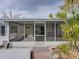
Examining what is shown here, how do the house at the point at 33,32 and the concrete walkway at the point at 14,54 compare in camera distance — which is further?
the house at the point at 33,32

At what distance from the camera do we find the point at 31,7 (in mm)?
25094

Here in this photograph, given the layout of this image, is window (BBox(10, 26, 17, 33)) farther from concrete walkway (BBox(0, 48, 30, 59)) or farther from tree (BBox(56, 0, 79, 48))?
tree (BBox(56, 0, 79, 48))

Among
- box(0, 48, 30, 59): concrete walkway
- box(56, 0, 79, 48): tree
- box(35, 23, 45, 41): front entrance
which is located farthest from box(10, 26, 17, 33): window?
box(56, 0, 79, 48): tree

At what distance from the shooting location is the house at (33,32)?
62.1ft

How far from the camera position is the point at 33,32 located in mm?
19391

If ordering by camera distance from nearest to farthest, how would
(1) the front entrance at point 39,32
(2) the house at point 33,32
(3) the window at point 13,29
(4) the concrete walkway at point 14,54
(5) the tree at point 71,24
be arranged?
(5) the tree at point 71,24
(4) the concrete walkway at point 14,54
(2) the house at point 33,32
(1) the front entrance at point 39,32
(3) the window at point 13,29

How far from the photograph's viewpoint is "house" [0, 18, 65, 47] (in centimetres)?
1892

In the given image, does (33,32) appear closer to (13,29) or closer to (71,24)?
(13,29)

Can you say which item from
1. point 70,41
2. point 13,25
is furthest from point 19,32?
point 70,41

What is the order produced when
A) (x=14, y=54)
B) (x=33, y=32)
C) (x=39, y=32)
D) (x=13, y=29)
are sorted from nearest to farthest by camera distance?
(x=14, y=54) → (x=39, y=32) → (x=33, y=32) → (x=13, y=29)

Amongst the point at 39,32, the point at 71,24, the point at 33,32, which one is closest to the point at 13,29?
the point at 33,32

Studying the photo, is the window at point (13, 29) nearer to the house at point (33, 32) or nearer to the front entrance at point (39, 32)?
the house at point (33, 32)

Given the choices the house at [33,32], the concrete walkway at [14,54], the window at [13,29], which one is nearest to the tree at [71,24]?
the concrete walkway at [14,54]

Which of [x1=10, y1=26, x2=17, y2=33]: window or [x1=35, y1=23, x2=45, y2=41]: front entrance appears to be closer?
[x1=35, y1=23, x2=45, y2=41]: front entrance
